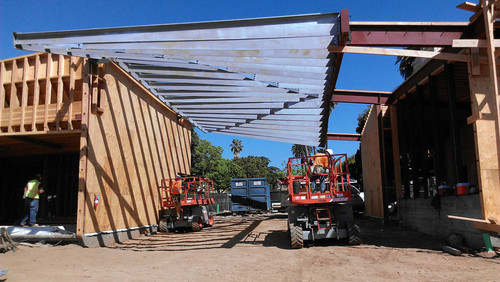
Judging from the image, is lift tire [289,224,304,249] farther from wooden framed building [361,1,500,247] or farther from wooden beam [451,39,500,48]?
wooden beam [451,39,500,48]

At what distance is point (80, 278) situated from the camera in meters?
6.60

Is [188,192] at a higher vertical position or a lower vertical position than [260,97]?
lower

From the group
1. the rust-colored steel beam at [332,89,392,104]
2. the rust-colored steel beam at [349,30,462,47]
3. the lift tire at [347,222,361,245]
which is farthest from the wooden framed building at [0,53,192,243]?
the rust-colored steel beam at [332,89,392,104]

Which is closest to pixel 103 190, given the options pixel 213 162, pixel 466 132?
pixel 466 132

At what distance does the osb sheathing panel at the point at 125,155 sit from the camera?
35.0ft

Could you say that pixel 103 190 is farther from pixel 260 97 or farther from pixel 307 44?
pixel 307 44

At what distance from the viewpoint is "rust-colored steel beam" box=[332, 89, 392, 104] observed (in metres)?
15.1

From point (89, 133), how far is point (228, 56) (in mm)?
4845

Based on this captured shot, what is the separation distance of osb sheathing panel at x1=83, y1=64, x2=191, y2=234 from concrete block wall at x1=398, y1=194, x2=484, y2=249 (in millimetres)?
9886

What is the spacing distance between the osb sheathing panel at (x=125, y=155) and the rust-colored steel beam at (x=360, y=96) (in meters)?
7.78

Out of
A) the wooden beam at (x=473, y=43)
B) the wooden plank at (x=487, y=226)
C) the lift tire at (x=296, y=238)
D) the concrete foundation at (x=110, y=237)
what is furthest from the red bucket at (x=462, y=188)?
the concrete foundation at (x=110, y=237)

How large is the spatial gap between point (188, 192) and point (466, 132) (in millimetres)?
12765

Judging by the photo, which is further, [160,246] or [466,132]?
[466,132]

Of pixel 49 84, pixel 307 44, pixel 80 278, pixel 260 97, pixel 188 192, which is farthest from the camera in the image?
pixel 188 192
